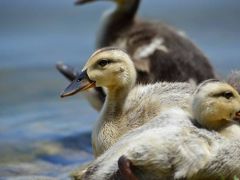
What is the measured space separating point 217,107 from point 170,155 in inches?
17.1

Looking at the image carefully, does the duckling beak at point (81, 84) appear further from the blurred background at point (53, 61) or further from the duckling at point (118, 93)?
the blurred background at point (53, 61)

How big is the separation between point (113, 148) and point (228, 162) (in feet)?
2.01

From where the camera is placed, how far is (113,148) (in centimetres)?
552

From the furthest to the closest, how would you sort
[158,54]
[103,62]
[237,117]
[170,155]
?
1. [158,54]
2. [103,62]
3. [237,117]
4. [170,155]

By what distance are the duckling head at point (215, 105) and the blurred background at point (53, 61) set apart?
82.7 inches

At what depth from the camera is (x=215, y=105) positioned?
5.52m

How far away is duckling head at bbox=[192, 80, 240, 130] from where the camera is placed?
550 centimetres

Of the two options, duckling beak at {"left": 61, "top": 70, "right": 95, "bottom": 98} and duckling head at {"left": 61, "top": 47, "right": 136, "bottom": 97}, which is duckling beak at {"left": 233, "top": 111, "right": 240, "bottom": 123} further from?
duckling beak at {"left": 61, "top": 70, "right": 95, "bottom": 98}

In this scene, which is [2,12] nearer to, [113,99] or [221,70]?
[221,70]

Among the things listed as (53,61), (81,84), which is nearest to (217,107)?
(81,84)

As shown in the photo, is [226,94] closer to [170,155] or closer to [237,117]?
[237,117]

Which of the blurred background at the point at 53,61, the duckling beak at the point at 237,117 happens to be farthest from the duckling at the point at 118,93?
the blurred background at the point at 53,61

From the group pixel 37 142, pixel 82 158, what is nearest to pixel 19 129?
pixel 37 142

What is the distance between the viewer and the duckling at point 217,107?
5500 mm
